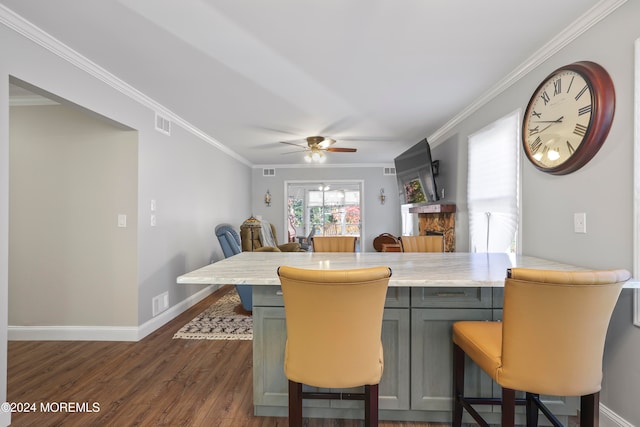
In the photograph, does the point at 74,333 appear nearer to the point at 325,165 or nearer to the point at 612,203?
the point at 612,203

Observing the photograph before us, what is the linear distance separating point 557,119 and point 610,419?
1812 mm

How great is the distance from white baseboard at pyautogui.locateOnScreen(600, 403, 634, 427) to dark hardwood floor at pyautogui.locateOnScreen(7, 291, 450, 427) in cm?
98

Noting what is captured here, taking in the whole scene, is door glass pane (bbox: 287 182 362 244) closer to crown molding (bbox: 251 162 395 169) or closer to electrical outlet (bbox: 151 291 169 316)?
crown molding (bbox: 251 162 395 169)

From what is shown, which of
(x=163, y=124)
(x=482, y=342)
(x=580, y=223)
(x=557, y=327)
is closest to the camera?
(x=557, y=327)

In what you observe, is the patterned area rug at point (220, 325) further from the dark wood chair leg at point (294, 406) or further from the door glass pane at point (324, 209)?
the door glass pane at point (324, 209)

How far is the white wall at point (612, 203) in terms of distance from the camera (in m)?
1.51

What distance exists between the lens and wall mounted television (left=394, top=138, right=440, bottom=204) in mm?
3699

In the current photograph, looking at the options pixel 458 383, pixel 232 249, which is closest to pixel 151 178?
pixel 232 249

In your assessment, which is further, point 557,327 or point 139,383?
point 139,383

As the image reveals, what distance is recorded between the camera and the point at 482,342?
4.44ft

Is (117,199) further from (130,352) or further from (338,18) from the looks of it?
(338,18)

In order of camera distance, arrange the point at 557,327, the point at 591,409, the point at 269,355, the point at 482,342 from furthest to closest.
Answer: the point at 269,355 < the point at 482,342 < the point at 591,409 < the point at 557,327

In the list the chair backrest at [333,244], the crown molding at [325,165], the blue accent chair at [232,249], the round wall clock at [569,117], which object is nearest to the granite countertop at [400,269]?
the chair backrest at [333,244]

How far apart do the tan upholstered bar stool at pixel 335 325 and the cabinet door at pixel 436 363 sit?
0.47m
